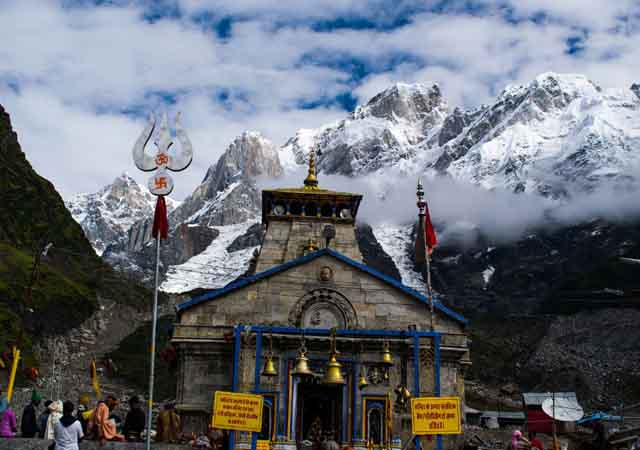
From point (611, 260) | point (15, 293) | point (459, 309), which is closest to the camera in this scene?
point (15, 293)

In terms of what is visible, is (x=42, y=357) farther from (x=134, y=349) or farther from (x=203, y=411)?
(x=203, y=411)

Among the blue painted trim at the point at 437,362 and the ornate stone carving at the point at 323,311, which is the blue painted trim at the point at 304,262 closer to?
the ornate stone carving at the point at 323,311

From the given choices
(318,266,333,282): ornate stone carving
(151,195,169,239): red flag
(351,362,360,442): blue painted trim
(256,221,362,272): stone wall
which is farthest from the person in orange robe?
(256,221,362,272): stone wall

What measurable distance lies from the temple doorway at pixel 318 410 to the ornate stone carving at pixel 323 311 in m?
2.92

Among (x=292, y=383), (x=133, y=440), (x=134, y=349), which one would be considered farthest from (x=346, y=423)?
(x=134, y=349)

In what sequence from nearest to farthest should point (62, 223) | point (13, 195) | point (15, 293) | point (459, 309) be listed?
point (15, 293) < point (13, 195) < point (62, 223) < point (459, 309)

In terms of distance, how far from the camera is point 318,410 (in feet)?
116

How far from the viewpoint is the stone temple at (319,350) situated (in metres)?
33.2

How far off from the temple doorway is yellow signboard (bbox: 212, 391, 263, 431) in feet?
38.7

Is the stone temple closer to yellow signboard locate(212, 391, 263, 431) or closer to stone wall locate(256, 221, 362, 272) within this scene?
yellow signboard locate(212, 391, 263, 431)

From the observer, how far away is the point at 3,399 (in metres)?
23.2

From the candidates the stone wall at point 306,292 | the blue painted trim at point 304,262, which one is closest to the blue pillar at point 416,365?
the stone wall at point 306,292

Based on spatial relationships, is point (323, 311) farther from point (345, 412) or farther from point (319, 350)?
point (345, 412)

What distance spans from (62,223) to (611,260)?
110952 mm
